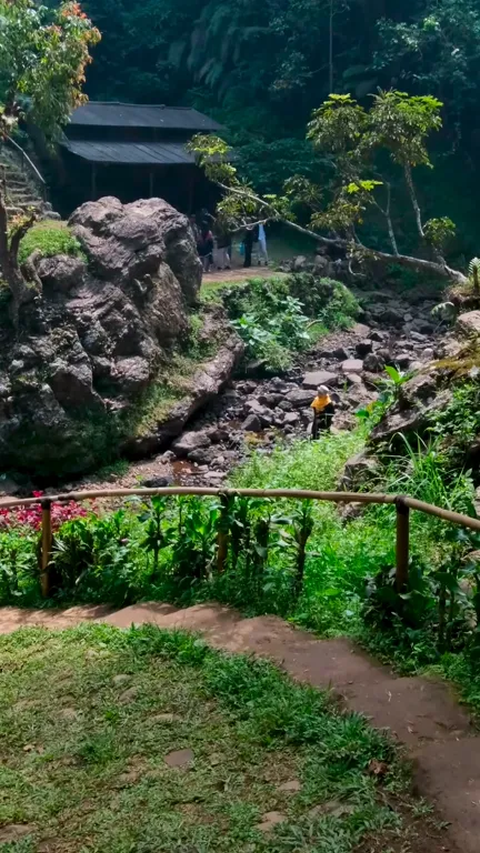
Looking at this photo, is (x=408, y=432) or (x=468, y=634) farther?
(x=408, y=432)

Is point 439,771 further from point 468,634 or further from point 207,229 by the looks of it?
point 207,229

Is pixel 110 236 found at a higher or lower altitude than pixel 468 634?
higher

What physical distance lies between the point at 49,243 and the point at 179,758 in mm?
14190

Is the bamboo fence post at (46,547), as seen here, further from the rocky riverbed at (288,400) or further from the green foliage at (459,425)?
the rocky riverbed at (288,400)

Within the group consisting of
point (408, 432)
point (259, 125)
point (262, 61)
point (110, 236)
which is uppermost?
point (262, 61)

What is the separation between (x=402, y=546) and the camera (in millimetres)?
4738

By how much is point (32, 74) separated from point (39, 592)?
43.1 ft

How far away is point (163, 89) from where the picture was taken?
31938 millimetres

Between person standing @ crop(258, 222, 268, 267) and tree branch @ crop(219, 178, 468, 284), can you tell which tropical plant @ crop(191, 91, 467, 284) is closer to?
tree branch @ crop(219, 178, 468, 284)

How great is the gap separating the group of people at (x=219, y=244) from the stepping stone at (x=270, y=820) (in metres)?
22.1

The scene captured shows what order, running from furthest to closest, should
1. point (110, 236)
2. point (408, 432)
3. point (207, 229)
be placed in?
1. point (207, 229)
2. point (110, 236)
3. point (408, 432)

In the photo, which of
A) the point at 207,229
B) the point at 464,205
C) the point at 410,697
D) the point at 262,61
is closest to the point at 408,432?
the point at 410,697

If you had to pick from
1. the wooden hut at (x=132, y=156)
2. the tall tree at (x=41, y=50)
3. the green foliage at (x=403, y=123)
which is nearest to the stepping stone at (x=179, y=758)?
the green foliage at (x=403, y=123)

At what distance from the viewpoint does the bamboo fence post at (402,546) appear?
4.74 meters
